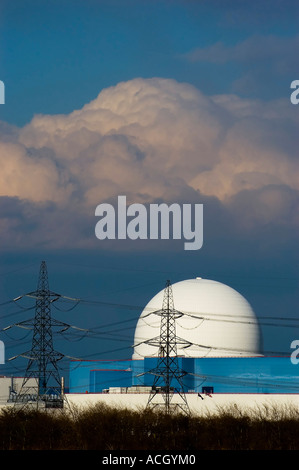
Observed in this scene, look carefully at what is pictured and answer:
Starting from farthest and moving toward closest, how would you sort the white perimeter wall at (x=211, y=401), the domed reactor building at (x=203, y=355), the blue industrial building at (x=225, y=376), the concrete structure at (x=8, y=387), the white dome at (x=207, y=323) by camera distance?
the concrete structure at (x=8, y=387) < the white dome at (x=207, y=323) < the domed reactor building at (x=203, y=355) < the blue industrial building at (x=225, y=376) < the white perimeter wall at (x=211, y=401)

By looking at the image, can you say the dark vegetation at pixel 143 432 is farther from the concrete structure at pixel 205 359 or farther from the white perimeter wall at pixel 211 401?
the concrete structure at pixel 205 359

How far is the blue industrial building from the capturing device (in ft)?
163

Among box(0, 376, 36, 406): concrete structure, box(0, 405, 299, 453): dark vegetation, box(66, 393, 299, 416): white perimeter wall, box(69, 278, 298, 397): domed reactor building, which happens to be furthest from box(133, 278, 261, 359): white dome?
box(0, 405, 299, 453): dark vegetation

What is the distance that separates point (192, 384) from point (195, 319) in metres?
4.97

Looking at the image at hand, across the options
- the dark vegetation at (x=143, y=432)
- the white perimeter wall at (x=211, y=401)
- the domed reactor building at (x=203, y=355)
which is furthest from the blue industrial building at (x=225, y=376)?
the dark vegetation at (x=143, y=432)

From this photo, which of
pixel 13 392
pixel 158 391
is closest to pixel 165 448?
pixel 158 391

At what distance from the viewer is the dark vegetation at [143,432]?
3006 centimetres

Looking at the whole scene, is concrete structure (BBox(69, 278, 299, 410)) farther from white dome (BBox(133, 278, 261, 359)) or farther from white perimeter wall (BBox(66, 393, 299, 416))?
white perimeter wall (BBox(66, 393, 299, 416))

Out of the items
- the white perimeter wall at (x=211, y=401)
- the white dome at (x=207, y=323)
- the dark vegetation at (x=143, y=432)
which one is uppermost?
the white dome at (x=207, y=323)

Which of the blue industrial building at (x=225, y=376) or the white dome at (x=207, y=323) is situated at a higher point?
the white dome at (x=207, y=323)

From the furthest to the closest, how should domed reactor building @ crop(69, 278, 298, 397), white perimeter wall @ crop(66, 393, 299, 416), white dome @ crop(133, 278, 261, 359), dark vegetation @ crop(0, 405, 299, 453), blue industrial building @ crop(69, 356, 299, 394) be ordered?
1. white dome @ crop(133, 278, 261, 359)
2. domed reactor building @ crop(69, 278, 298, 397)
3. blue industrial building @ crop(69, 356, 299, 394)
4. white perimeter wall @ crop(66, 393, 299, 416)
5. dark vegetation @ crop(0, 405, 299, 453)
